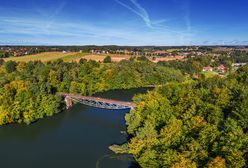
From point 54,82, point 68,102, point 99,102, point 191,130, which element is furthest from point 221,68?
point 191,130

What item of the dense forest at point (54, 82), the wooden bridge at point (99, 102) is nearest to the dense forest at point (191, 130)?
the wooden bridge at point (99, 102)

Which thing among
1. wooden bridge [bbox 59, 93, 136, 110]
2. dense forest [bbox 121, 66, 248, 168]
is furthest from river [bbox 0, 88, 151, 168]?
dense forest [bbox 121, 66, 248, 168]

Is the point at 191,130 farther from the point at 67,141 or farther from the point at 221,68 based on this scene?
the point at 221,68

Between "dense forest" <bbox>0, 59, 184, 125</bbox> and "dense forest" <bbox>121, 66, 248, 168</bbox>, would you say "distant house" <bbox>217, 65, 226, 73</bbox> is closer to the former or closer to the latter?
"dense forest" <bbox>0, 59, 184, 125</bbox>

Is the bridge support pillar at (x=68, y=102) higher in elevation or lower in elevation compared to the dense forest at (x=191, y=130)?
lower

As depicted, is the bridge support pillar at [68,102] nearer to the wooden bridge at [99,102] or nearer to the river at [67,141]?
the wooden bridge at [99,102]

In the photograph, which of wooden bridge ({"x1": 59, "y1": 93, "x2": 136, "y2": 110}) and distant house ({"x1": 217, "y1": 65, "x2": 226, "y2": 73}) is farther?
distant house ({"x1": 217, "y1": 65, "x2": 226, "y2": 73})
